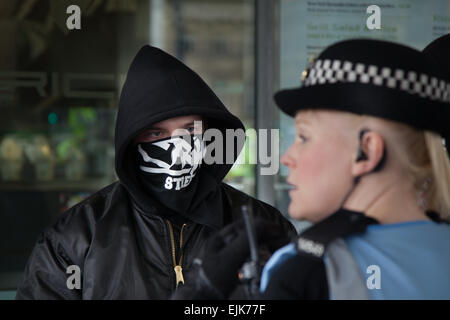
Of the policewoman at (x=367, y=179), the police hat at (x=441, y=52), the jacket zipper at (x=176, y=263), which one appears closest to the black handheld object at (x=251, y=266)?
the policewoman at (x=367, y=179)

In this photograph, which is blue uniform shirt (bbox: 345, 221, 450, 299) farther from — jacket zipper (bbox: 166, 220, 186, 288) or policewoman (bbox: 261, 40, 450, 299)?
jacket zipper (bbox: 166, 220, 186, 288)

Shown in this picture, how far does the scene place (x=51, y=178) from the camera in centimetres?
525

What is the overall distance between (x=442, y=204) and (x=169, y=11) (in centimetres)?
736

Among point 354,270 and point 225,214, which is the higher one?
point 354,270

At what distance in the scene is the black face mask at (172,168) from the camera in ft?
5.76

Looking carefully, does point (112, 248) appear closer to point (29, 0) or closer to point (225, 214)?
point (225, 214)

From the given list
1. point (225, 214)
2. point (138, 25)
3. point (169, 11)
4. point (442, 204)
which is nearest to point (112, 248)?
point (225, 214)

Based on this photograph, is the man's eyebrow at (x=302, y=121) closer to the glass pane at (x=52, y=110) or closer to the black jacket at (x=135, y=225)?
the black jacket at (x=135, y=225)

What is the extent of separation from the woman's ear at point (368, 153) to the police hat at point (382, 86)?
0.04 m

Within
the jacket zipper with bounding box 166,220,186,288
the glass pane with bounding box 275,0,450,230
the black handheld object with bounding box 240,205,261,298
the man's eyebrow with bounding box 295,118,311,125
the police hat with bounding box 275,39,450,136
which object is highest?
the glass pane with bounding box 275,0,450,230

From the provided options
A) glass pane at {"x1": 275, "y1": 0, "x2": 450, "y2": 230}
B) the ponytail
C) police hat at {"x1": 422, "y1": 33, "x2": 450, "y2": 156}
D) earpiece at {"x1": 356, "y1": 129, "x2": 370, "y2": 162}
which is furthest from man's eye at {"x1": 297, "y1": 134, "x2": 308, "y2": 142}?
glass pane at {"x1": 275, "y1": 0, "x2": 450, "y2": 230}

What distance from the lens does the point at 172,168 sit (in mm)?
1763

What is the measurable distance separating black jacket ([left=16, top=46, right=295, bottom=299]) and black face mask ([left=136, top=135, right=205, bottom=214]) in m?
0.03

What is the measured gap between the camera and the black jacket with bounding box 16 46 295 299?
1.69 metres
